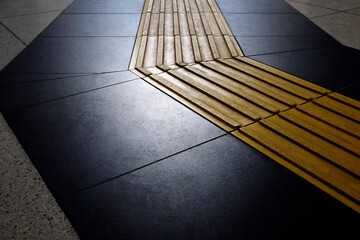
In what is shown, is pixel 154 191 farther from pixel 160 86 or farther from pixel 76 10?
pixel 76 10

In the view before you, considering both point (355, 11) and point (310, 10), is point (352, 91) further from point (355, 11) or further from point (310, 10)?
point (355, 11)

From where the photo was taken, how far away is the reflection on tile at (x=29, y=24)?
358cm

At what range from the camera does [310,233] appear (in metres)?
1.26

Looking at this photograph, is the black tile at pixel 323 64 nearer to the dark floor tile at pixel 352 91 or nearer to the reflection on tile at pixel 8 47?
the dark floor tile at pixel 352 91

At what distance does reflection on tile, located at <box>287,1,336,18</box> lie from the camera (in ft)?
14.4

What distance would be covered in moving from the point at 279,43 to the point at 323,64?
70 cm

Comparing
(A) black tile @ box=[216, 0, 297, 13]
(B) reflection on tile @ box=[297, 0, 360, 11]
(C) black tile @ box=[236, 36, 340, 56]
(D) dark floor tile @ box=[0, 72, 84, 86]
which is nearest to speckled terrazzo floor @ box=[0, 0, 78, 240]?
(D) dark floor tile @ box=[0, 72, 84, 86]

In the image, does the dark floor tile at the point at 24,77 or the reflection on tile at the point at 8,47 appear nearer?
the dark floor tile at the point at 24,77

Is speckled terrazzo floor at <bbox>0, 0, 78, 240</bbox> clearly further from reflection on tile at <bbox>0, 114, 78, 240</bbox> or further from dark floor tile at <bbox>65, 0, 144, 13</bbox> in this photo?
dark floor tile at <bbox>65, 0, 144, 13</bbox>

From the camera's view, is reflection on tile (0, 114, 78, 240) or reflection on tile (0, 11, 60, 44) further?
reflection on tile (0, 11, 60, 44)

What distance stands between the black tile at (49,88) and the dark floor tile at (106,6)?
2.54m

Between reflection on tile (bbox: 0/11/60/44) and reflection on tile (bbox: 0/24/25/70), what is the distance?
10 cm

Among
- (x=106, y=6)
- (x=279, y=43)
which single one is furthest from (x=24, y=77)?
(x=279, y=43)

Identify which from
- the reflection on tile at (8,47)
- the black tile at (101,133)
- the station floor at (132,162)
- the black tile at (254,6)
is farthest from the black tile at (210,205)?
the black tile at (254,6)
